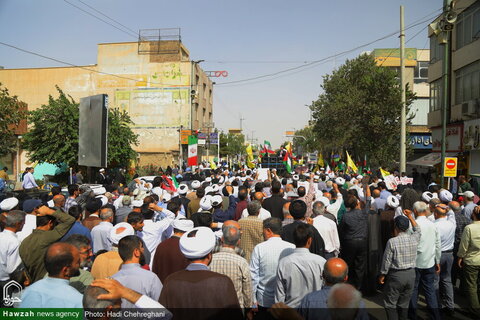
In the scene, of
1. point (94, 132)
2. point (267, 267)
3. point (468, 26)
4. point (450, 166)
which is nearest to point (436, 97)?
point (468, 26)

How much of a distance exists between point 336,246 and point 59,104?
26.8 m

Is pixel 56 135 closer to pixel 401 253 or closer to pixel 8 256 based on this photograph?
pixel 8 256

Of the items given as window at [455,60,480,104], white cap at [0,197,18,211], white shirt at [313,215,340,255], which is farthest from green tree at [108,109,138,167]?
white shirt at [313,215,340,255]

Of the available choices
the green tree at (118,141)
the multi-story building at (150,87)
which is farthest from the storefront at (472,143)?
the multi-story building at (150,87)

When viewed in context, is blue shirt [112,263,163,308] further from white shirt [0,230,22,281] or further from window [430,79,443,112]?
window [430,79,443,112]

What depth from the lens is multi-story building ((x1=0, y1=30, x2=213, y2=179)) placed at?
47.5m

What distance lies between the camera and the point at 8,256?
15.6ft

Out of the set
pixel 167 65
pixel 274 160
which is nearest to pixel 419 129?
pixel 274 160

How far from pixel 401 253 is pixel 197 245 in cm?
321

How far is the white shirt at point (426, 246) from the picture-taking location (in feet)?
18.9

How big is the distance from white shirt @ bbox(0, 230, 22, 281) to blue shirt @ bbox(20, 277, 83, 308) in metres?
2.00

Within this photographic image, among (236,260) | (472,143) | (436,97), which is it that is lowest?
(236,260)

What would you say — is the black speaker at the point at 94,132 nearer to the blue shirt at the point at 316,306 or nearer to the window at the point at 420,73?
the blue shirt at the point at 316,306

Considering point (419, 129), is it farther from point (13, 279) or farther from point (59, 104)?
point (13, 279)
